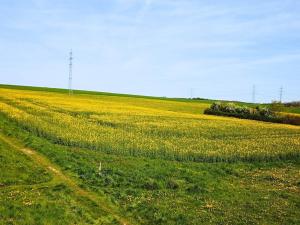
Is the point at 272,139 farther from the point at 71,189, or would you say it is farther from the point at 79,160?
the point at 71,189

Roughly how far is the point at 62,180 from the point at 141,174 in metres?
4.97

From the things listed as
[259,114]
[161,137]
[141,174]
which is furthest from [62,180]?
[259,114]

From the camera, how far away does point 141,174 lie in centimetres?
2756

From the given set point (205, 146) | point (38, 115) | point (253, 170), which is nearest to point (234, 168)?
point (253, 170)

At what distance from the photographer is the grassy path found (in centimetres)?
2086

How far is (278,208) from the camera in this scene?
2238cm

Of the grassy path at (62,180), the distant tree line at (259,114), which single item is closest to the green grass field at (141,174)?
the grassy path at (62,180)

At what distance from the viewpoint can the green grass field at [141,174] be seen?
20.5 meters

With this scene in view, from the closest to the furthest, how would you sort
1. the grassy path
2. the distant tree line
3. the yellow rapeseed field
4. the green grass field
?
the green grass field
the grassy path
the yellow rapeseed field
the distant tree line

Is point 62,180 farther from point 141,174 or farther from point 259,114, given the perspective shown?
point 259,114

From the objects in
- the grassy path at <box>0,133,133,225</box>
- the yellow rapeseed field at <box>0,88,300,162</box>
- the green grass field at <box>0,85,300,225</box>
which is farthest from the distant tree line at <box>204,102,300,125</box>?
the grassy path at <box>0,133,133,225</box>

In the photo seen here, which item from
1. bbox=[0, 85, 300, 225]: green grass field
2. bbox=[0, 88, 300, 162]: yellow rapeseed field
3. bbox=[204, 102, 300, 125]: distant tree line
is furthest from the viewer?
bbox=[204, 102, 300, 125]: distant tree line

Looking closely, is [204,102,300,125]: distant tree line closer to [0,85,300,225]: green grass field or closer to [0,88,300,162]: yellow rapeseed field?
[0,88,300,162]: yellow rapeseed field

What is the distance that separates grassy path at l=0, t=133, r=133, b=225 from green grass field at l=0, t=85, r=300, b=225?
0.05 m
